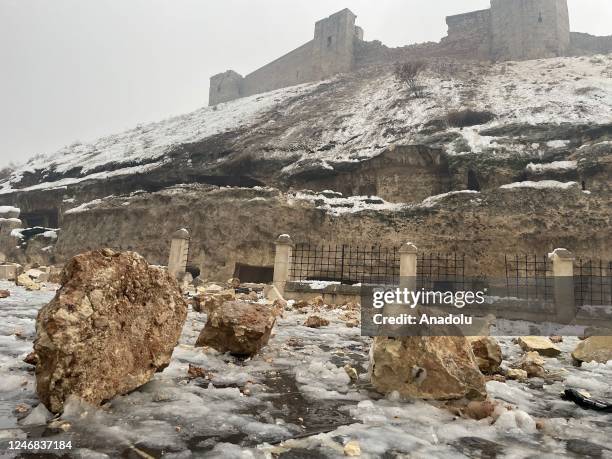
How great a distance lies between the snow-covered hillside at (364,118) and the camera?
22.3 meters

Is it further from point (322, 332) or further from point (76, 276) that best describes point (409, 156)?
point (76, 276)

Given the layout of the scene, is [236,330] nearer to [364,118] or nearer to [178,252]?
[178,252]

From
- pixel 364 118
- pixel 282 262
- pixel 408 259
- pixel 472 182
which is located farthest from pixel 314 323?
pixel 364 118

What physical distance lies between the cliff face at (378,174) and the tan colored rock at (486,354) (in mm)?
14914

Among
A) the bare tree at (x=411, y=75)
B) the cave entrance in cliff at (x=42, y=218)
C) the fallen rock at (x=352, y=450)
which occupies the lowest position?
the fallen rock at (x=352, y=450)

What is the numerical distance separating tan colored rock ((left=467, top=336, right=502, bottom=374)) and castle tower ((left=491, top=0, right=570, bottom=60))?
38.1m

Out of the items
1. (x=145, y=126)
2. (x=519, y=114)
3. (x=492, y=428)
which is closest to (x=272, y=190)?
(x=519, y=114)

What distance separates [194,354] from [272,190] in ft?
59.0

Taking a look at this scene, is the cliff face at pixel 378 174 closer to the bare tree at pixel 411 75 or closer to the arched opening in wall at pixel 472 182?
the arched opening in wall at pixel 472 182

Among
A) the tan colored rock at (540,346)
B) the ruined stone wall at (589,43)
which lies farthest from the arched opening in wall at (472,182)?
the ruined stone wall at (589,43)

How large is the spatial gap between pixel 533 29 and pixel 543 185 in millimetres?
24485

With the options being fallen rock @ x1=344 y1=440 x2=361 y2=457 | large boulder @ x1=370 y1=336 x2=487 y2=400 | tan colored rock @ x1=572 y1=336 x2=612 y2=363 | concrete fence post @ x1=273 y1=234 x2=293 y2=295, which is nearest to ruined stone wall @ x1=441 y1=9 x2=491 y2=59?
concrete fence post @ x1=273 y1=234 x2=293 y2=295

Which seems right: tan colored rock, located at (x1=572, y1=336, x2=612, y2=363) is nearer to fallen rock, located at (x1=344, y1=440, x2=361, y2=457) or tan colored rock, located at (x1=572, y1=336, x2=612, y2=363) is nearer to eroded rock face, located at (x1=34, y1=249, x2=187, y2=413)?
fallen rock, located at (x1=344, y1=440, x2=361, y2=457)

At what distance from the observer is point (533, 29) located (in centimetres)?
3444
